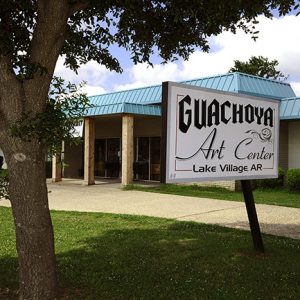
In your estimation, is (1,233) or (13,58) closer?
(13,58)

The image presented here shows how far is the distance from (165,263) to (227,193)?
33.5 feet

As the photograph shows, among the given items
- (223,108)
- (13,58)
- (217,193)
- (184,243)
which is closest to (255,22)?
(223,108)

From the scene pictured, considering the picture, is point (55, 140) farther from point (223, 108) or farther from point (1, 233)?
point (1, 233)

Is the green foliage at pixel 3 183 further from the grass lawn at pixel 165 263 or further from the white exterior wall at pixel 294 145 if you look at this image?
the white exterior wall at pixel 294 145

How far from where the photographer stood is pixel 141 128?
22.3 metres

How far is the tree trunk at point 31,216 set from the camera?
4.25 metres

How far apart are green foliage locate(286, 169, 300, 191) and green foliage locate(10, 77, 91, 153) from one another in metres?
12.7

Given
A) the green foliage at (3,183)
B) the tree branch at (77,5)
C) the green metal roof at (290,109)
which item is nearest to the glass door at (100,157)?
the green metal roof at (290,109)

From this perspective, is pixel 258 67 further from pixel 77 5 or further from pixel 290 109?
pixel 77 5

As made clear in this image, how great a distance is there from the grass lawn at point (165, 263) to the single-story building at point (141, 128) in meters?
6.89

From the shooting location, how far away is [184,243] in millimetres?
7410

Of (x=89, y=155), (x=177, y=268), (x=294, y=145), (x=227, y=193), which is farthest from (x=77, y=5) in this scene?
(x=294, y=145)

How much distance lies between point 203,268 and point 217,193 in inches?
403

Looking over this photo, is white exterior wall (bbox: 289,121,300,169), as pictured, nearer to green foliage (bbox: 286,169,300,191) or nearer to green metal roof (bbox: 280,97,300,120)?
green metal roof (bbox: 280,97,300,120)
